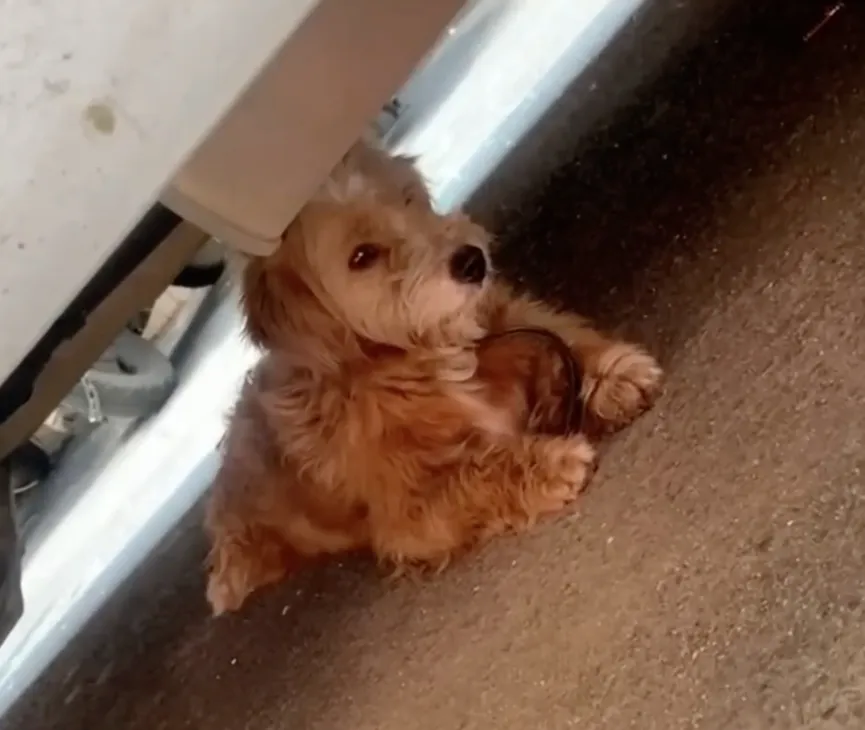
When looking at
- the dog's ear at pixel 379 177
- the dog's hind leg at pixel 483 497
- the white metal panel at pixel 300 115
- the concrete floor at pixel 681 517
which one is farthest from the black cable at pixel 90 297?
the concrete floor at pixel 681 517

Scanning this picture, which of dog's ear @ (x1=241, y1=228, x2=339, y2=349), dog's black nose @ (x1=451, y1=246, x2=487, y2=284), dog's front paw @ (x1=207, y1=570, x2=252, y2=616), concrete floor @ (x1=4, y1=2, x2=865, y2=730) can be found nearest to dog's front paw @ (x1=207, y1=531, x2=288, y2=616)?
dog's front paw @ (x1=207, y1=570, x2=252, y2=616)

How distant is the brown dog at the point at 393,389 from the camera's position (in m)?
1.24

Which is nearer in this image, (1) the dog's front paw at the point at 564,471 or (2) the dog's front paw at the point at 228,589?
(1) the dog's front paw at the point at 564,471

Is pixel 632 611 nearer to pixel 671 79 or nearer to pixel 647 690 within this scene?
pixel 647 690

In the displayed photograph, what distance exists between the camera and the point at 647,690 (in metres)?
1.17

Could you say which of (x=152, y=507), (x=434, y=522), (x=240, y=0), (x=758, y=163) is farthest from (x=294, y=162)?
(x=152, y=507)

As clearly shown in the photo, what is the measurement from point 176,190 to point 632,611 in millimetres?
614

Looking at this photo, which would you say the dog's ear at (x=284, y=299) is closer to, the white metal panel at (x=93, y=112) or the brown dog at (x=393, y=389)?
the brown dog at (x=393, y=389)

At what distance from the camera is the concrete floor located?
114 centimetres

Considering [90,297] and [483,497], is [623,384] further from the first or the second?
[90,297]

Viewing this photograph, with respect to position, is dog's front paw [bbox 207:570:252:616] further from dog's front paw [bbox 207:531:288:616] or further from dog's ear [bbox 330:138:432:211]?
dog's ear [bbox 330:138:432:211]

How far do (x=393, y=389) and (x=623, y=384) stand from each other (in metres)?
0.25

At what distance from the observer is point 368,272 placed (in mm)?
1248

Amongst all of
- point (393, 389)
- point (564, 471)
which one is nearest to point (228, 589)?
point (393, 389)
